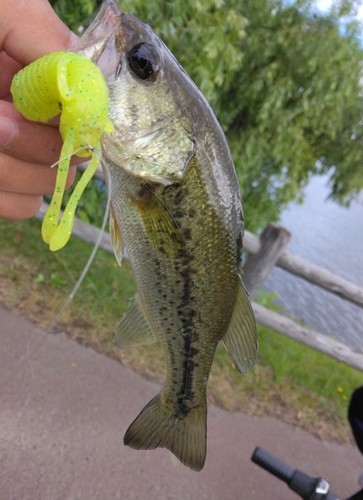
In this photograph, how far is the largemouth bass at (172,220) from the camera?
124cm

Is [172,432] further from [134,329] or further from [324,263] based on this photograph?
[324,263]

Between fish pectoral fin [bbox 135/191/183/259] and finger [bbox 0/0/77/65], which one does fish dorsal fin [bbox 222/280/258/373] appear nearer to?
fish pectoral fin [bbox 135/191/183/259]

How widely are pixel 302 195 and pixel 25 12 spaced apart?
6.65 metres

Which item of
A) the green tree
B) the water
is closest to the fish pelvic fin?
the green tree

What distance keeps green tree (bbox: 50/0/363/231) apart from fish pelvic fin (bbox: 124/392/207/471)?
3351mm

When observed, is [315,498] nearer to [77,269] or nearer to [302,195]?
[77,269]

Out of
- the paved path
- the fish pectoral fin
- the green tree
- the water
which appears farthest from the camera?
the water

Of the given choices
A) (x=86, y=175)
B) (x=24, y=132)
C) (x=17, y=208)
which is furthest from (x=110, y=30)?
(x=17, y=208)

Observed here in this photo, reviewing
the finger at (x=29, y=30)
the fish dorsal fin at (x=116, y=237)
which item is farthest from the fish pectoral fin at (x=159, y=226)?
the finger at (x=29, y=30)

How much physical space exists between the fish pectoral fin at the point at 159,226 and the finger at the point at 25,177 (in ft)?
→ 1.06

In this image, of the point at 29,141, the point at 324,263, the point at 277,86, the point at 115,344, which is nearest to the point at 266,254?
the point at 115,344

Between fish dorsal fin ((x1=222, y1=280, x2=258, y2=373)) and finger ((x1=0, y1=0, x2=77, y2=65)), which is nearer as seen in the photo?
finger ((x1=0, y1=0, x2=77, y2=65))

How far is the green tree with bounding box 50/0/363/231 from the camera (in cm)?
407

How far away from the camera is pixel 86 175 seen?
1047 millimetres
